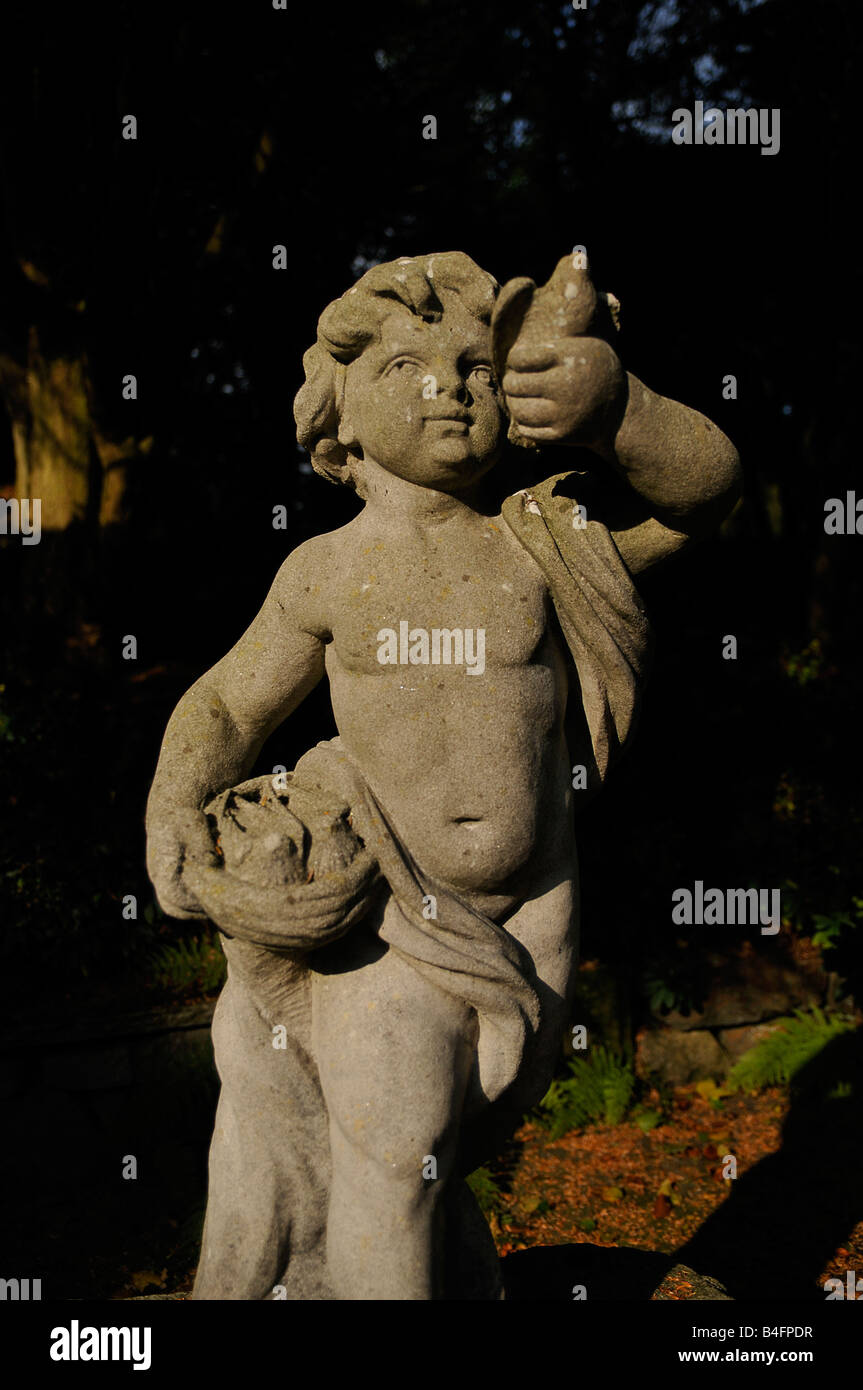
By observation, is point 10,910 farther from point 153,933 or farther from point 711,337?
point 711,337

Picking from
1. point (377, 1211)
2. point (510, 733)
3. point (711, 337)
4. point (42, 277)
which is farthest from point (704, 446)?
point (711, 337)

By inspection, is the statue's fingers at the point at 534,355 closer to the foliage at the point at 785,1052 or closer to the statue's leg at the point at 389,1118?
the statue's leg at the point at 389,1118

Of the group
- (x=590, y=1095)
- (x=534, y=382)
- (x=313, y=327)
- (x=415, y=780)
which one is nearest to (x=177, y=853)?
(x=415, y=780)

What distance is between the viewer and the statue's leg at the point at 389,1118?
7.79 feet

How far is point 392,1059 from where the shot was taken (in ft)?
7.83

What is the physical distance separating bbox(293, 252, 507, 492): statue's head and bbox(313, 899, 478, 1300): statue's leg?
3.24ft

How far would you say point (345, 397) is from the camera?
260 cm

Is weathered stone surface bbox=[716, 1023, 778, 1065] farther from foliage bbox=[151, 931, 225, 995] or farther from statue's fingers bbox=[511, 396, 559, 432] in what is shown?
statue's fingers bbox=[511, 396, 559, 432]

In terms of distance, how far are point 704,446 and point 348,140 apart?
638 centimetres

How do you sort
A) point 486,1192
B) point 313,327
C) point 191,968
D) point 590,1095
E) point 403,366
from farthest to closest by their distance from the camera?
1. point 313,327
2. point 590,1095
3. point 191,968
4. point 486,1192
5. point 403,366

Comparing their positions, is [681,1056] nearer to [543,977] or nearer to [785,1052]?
[785,1052]

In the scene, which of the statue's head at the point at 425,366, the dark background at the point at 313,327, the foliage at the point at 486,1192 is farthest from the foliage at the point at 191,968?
the statue's head at the point at 425,366

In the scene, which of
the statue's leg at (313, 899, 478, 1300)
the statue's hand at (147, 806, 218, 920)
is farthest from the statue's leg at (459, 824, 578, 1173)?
the statue's hand at (147, 806, 218, 920)

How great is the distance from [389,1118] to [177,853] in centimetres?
70
